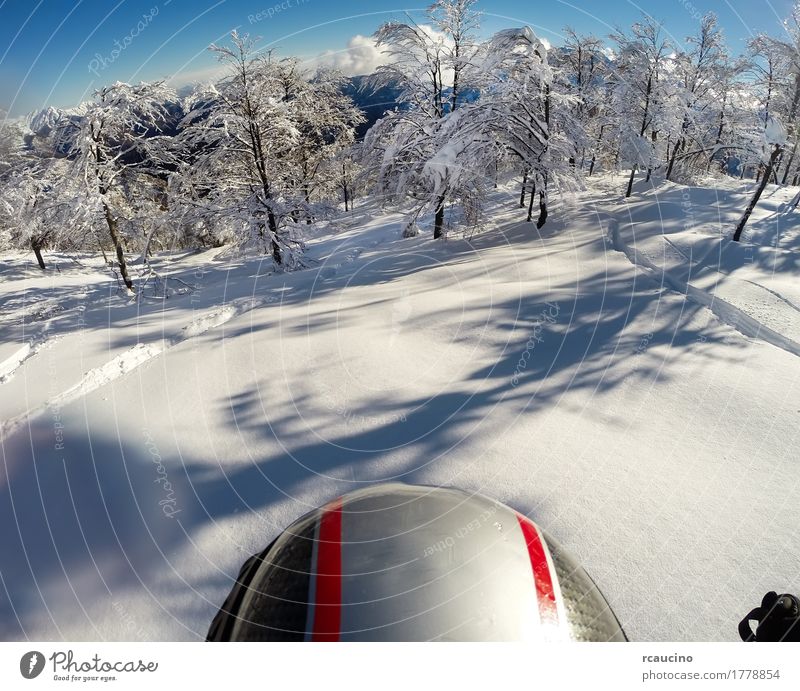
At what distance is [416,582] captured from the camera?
207cm

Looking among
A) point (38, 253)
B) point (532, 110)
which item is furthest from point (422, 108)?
point (38, 253)

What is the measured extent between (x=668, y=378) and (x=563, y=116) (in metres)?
12.2

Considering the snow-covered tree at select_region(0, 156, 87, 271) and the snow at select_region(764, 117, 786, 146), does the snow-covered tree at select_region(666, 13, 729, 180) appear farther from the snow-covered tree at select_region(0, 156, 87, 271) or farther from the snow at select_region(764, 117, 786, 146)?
the snow-covered tree at select_region(0, 156, 87, 271)

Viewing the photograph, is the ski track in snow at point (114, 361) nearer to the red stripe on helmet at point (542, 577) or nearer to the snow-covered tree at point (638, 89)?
the red stripe on helmet at point (542, 577)

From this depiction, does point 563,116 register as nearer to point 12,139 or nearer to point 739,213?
point 739,213

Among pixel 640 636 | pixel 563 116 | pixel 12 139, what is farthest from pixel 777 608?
pixel 12 139

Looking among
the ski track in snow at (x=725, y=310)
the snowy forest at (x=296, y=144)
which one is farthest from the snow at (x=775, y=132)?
the ski track in snow at (x=725, y=310)

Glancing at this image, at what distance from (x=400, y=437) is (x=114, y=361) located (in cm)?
439

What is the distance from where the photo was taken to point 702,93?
80.7 feet

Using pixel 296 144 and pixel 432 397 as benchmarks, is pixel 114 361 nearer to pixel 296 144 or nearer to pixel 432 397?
pixel 432 397

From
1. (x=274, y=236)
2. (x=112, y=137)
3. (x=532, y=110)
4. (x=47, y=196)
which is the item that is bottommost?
(x=274, y=236)

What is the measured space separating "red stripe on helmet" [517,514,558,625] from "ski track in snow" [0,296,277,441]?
5.27m

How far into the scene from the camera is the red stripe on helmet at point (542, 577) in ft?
7.34

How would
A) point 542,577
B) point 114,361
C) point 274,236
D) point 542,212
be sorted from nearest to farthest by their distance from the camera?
point 542,577
point 114,361
point 274,236
point 542,212
